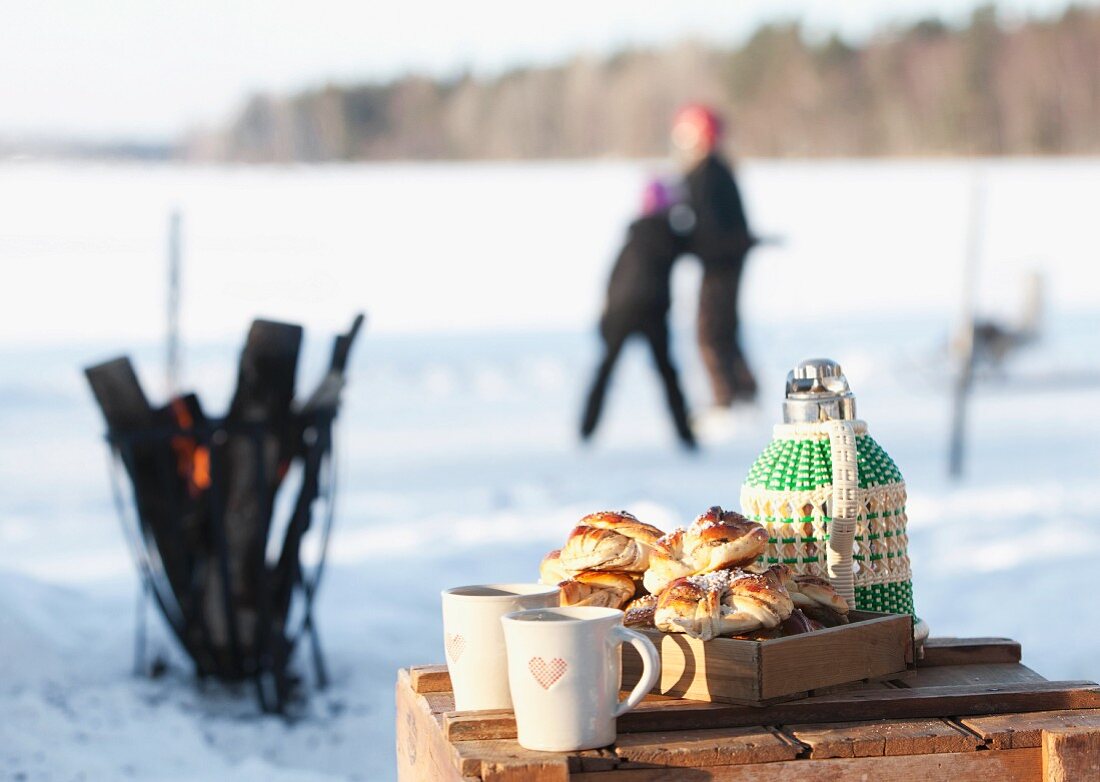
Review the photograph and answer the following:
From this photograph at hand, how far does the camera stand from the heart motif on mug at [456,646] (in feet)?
5.08

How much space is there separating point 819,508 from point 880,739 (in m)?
0.32

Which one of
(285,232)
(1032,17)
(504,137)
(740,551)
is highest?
(1032,17)

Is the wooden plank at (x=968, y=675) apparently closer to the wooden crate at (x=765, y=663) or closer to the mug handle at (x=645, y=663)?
the wooden crate at (x=765, y=663)

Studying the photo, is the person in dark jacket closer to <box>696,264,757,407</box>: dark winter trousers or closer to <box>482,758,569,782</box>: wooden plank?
<box>696,264,757,407</box>: dark winter trousers

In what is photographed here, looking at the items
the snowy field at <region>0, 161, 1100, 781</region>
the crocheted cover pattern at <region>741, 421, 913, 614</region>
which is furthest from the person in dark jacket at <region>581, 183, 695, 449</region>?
the crocheted cover pattern at <region>741, 421, 913, 614</region>

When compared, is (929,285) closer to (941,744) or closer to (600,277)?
(600,277)

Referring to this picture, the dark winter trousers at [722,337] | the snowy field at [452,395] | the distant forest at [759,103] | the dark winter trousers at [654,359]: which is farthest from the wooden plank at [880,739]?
the distant forest at [759,103]

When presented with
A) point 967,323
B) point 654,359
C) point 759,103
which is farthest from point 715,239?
point 759,103

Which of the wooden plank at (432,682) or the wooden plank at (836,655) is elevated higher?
the wooden plank at (836,655)

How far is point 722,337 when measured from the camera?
28.9 feet

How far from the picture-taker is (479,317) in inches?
655

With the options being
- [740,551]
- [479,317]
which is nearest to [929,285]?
[479,317]

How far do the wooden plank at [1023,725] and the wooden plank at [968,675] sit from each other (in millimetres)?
115

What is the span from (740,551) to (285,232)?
22.8m
